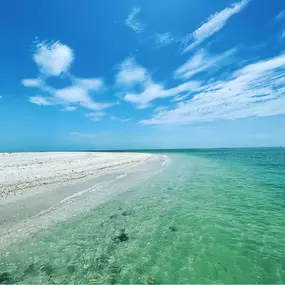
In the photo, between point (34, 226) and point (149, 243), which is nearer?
point (149, 243)

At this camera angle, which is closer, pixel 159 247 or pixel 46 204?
pixel 159 247

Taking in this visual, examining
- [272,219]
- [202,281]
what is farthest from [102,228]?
[272,219]

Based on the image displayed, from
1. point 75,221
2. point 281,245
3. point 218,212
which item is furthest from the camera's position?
point 218,212

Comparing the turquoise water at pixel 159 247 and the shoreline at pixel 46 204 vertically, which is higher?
the shoreline at pixel 46 204

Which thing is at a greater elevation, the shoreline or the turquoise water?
the shoreline

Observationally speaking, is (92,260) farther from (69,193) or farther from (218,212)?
(69,193)

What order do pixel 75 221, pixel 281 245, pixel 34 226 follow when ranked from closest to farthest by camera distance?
pixel 281 245, pixel 34 226, pixel 75 221

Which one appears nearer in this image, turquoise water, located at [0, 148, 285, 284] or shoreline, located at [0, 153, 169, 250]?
turquoise water, located at [0, 148, 285, 284]

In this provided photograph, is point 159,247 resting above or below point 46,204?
below
